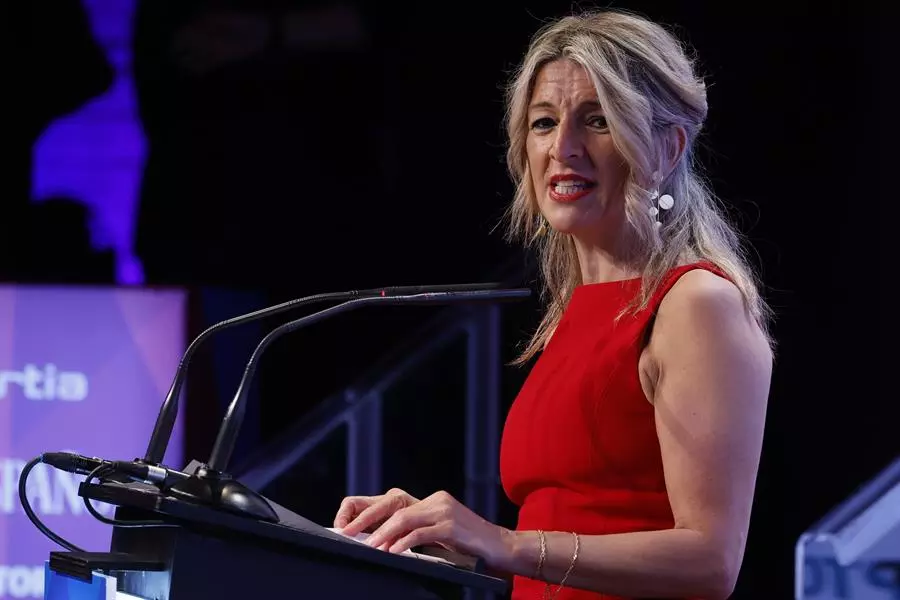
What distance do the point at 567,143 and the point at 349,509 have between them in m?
0.62

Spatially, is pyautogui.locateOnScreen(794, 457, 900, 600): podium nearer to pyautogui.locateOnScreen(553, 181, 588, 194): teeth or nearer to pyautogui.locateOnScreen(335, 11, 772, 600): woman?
pyautogui.locateOnScreen(335, 11, 772, 600): woman

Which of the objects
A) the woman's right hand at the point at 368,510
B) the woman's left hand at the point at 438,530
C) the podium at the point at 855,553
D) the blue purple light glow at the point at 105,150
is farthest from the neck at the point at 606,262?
the blue purple light glow at the point at 105,150

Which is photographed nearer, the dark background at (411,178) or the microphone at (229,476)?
the microphone at (229,476)

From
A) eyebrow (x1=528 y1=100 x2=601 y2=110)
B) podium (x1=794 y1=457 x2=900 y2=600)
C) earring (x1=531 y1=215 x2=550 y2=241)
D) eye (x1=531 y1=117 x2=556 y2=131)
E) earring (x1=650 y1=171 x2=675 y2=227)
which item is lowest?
podium (x1=794 y1=457 x2=900 y2=600)

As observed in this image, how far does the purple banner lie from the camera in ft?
14.2

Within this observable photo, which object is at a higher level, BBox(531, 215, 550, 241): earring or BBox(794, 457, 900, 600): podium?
BBox(531, 215, 550, 241): earring

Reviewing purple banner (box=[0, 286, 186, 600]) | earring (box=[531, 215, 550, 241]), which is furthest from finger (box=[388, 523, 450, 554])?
purple banner (box=[0, 286, 186, 600])

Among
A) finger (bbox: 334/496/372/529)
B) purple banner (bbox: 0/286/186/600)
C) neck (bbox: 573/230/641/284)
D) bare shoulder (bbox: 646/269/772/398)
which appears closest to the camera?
bare shoulder (bbox: 646/269/772/398)

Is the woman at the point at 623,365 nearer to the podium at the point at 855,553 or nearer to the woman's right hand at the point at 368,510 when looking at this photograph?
the woman's right hand at the point at 368,510

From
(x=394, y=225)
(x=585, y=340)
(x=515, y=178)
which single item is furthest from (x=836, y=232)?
(x=585, y=340)

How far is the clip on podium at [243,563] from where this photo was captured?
1.30 m

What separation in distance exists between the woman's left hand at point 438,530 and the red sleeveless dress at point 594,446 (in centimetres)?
32

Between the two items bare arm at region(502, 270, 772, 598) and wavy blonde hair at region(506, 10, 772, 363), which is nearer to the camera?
bare arm at region(502, 270, 772, 598)

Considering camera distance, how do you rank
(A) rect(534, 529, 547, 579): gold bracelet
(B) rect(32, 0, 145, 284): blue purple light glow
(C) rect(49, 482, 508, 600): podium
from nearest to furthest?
(C) rect(49, 482, 508, 600): podium → (A) rect(534, 529, 547, 579): gold bracelet → (B) rect(32, 0, 145, 284): blue purple light glow
